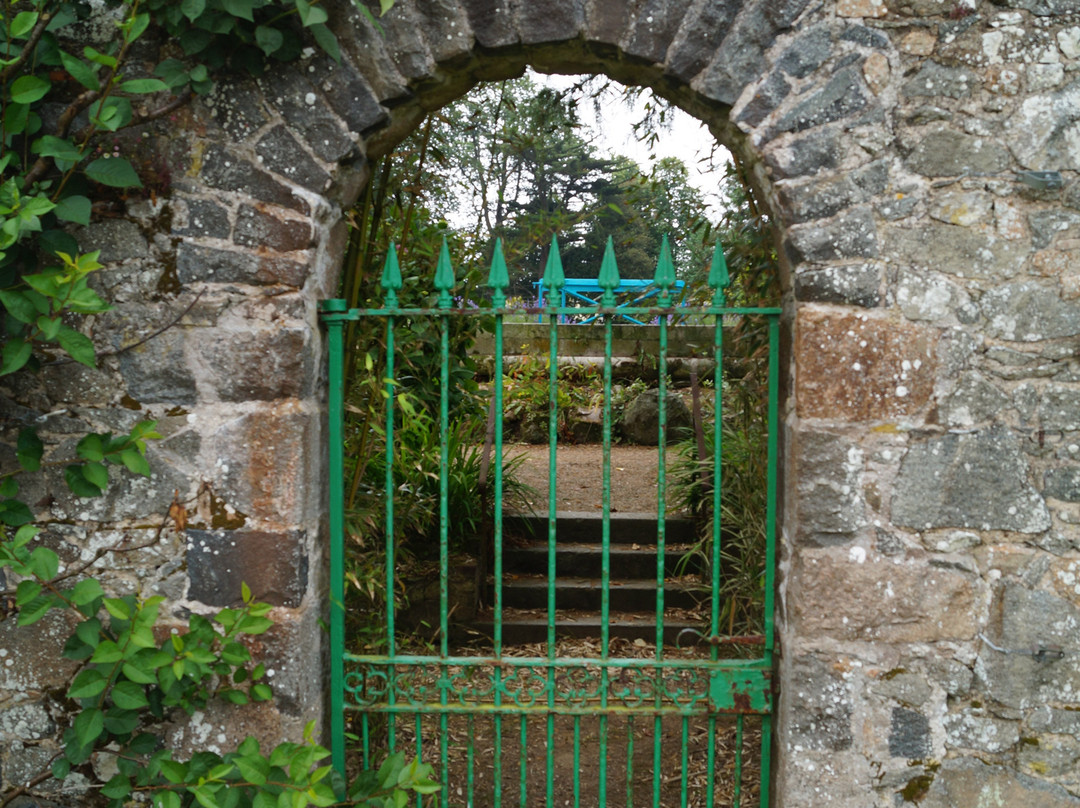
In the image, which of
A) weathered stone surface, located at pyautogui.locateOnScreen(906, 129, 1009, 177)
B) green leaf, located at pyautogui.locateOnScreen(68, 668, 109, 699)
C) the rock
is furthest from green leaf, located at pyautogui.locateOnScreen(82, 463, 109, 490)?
the rock

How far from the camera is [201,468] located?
7.39 feet

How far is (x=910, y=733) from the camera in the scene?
2.19m

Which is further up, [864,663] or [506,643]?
[864,663]

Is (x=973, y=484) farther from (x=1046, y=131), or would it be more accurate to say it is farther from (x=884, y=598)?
(x=1046, y=131)

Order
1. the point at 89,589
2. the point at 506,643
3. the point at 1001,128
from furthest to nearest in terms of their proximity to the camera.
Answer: the point at 506,643, the point at 1001,128, the point at 89,589

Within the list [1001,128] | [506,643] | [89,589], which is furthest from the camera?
[506,643]

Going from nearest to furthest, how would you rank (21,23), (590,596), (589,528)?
(21,23)
(590,596)
(589,528)

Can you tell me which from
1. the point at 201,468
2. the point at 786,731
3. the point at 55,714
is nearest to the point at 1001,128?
the point at 786,731

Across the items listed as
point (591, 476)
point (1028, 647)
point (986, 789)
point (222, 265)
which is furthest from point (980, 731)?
point (591, 476)

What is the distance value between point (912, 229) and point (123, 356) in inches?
87.1

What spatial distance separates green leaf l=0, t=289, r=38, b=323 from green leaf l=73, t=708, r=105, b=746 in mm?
1008

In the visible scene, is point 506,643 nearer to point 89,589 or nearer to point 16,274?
point 89,589

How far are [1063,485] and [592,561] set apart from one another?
312 centimetres

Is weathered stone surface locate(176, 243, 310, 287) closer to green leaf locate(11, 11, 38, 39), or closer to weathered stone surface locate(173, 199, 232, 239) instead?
weathered stone surface locate(173, 199, 232, 239)
